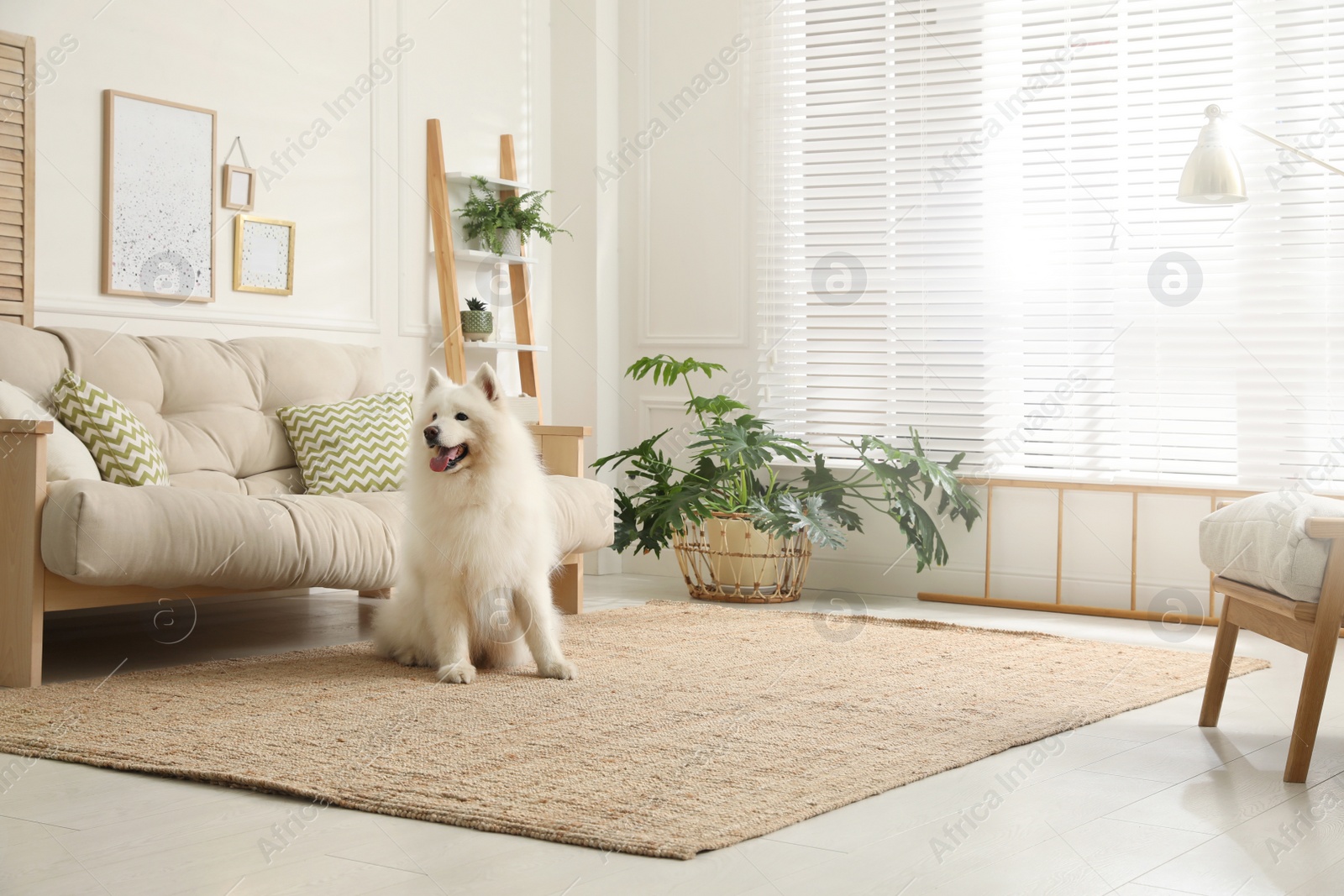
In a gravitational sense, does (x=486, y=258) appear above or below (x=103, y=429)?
above

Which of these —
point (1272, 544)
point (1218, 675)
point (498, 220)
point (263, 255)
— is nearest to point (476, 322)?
point (498, 220)

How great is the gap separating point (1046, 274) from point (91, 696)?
359 centimetres

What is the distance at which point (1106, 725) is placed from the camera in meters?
2.76

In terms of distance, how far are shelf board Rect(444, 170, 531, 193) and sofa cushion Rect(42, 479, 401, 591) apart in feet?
6.32

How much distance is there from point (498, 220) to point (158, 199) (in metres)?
1.46

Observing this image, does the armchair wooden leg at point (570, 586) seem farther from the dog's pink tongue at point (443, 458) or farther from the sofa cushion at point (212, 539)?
the dog's pink tongue at point (443, 458)

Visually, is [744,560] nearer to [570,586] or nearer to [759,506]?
[759,506]

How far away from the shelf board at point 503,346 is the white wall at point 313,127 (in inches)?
6.0

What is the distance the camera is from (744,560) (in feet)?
15.8

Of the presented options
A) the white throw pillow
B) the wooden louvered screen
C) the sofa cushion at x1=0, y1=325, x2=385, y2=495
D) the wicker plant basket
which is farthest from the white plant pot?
the wooden louvered screen

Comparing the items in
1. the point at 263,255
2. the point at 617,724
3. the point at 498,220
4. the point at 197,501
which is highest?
the point at 498,220

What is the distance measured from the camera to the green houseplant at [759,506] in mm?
4734

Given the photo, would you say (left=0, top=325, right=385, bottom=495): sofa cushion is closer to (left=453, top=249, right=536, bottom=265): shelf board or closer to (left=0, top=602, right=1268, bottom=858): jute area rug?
(left=0, top=602, right=1268, bottom=858): jute area rug

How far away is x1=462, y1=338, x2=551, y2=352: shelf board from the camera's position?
501 centimetres
